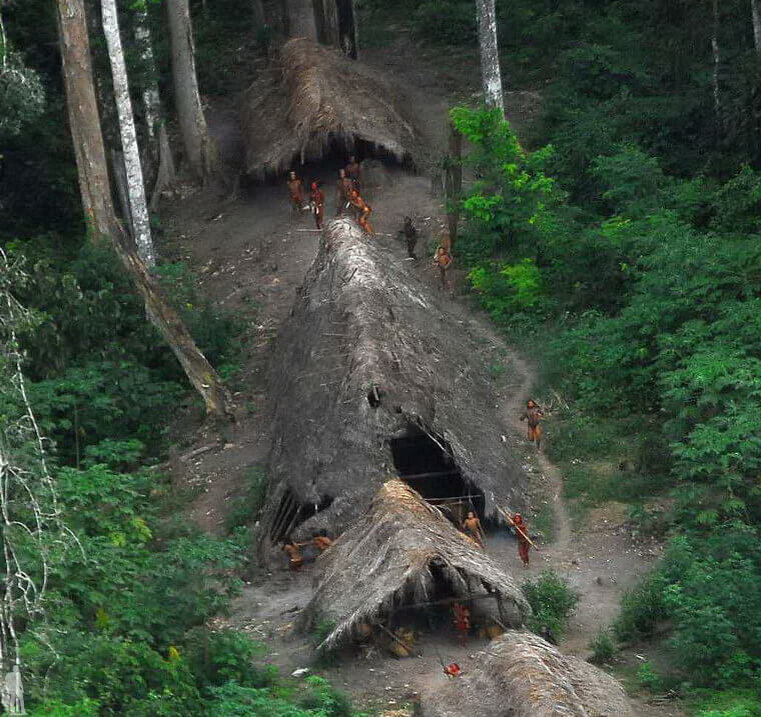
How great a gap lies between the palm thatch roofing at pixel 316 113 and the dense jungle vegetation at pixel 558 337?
320 cm

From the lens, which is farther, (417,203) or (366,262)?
(417,203)

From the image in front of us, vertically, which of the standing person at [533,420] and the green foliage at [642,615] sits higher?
the standing person at [533,420]

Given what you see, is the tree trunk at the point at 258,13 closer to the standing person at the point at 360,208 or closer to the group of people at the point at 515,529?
the standing person at the point at 360,208

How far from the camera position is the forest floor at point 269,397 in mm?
14523

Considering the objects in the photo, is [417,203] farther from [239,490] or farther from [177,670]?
[177,670]

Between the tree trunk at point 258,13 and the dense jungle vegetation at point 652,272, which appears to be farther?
the tree trunk at point 258,13

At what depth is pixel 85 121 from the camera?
23859 mm

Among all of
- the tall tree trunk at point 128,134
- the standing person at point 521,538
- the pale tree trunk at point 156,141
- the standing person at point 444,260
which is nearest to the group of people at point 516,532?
the standing person at point 521,538

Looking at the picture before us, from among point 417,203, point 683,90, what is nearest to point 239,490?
point 417,203

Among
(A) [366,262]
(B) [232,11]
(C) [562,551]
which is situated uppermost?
(B) [232,11]

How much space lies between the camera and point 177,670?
501 inches

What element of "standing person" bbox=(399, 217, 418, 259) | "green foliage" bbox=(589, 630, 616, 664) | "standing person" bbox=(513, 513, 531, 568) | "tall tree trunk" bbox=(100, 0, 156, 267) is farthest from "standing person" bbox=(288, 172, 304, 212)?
"green foliage" bbox=(589, 630, 616, 664)

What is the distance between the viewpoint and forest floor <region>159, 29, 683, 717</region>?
572 inches

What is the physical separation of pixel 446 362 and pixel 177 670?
8.34 metres
